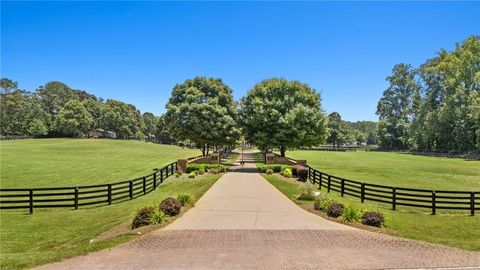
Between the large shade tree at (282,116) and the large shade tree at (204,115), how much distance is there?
379cm

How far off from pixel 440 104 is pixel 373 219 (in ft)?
258

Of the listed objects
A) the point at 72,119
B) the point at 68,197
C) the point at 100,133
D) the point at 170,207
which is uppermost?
the point at 72,119

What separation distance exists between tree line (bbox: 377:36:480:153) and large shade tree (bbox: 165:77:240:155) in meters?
41.7

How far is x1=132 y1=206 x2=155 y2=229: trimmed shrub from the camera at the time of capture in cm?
1331

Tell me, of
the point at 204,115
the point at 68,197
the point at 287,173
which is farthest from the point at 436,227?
the point at 204,115

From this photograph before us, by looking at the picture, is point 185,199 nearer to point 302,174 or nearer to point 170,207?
point 170,207

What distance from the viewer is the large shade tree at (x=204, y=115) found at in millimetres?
44281

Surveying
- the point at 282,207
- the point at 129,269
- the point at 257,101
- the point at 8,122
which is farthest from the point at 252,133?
the point at 8,122

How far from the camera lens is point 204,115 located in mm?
44000

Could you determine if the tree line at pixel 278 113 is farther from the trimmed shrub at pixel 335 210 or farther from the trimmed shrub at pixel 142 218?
the trimmed shrub at pixel 142 218

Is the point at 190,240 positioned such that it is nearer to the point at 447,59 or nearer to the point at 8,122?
the point at 447,59

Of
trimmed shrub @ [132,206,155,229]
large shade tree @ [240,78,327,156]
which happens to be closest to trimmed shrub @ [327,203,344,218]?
trimmed shrub @ [132,206,155,229]

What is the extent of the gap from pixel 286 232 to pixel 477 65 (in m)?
74.5

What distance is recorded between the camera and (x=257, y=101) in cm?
3984
